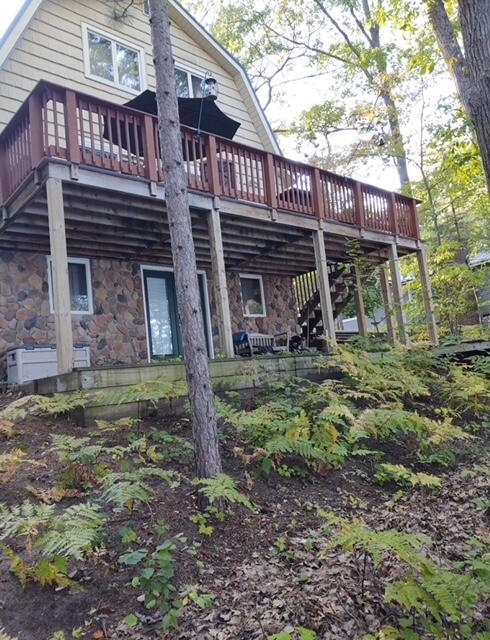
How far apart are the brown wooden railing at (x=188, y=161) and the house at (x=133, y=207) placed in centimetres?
3

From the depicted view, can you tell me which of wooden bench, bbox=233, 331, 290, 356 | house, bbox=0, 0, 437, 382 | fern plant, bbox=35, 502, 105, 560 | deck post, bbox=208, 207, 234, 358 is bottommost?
fern plant, bbox=35, 502, 105, 560

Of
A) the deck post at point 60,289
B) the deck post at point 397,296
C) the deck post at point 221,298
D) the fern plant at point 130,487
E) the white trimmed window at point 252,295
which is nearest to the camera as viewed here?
the fern plant at point 130,487

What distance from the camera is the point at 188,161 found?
6941mm

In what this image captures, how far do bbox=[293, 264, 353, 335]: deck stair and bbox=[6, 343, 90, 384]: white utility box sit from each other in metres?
5.79

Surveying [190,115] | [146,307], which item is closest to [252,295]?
[146,307]

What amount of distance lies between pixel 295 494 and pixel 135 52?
956cm

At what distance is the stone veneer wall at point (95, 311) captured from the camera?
7.63 m

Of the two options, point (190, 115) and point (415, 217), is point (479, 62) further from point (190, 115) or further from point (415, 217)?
point (415, 217)

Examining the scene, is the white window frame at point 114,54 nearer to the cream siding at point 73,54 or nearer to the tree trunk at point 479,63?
the cream siding at point 73,54

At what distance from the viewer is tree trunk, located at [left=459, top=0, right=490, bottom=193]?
414cm

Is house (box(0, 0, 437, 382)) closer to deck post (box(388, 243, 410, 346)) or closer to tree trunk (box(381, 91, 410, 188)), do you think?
deck post (box(388, 243, 410, 346))

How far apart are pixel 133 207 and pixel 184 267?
12.3ft

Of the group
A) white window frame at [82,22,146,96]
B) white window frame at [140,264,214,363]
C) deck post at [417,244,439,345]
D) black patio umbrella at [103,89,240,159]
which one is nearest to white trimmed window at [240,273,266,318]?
white window frame at [140,264,214,363]

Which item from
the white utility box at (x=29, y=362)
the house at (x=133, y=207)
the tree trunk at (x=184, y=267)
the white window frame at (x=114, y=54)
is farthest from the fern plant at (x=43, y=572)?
the white window frame at (x=114, y=54)
